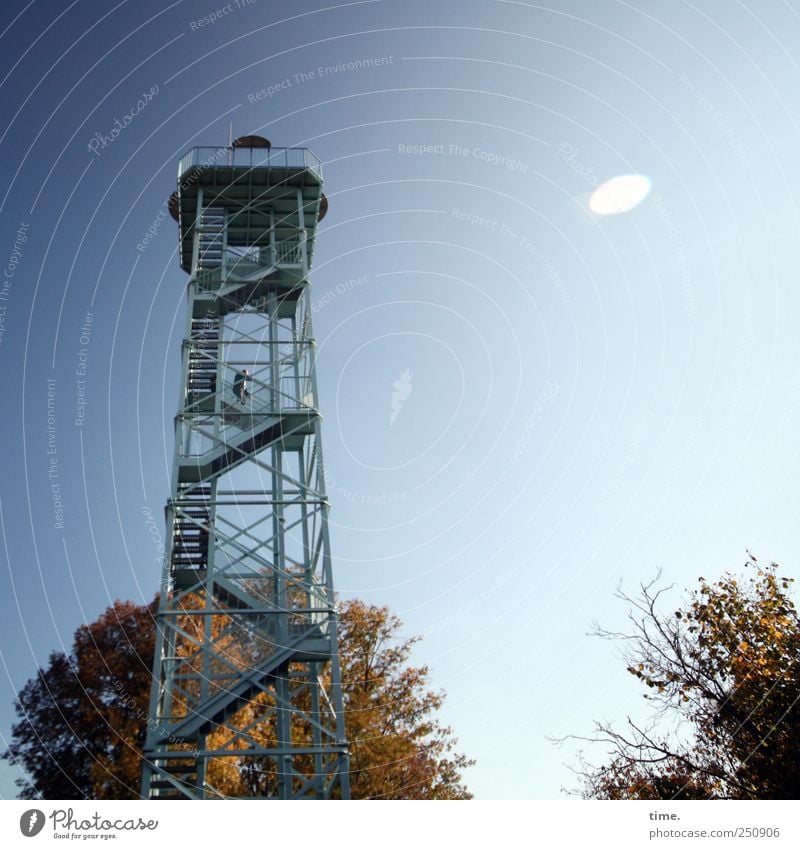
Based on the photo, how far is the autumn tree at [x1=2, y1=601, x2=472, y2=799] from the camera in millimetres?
17641

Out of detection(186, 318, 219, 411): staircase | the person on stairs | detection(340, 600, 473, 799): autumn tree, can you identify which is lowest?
detection(340, 600, 473, 799): autumn tree

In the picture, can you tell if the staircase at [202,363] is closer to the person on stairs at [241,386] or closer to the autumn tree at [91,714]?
the person on stairs at [241,386]

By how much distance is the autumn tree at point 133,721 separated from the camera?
17641 mm

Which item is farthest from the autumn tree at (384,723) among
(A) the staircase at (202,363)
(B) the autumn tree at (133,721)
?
(A) the staircase at (202,363)

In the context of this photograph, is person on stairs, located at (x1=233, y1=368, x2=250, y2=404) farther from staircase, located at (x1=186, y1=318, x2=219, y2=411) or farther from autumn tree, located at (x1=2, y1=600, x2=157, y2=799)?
autumn tree, located at (x1=2, y1=600, x2=157, y2=799)

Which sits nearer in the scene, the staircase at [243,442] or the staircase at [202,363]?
the staircase at [243,442]

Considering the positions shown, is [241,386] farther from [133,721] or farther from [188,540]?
[133,721]

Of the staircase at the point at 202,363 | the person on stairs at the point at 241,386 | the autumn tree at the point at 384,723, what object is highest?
the staircase at the point at 202,363

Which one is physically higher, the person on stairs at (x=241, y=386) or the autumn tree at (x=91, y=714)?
the person on stairs at (x=241, y=386)

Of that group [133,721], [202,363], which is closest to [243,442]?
[202,363]

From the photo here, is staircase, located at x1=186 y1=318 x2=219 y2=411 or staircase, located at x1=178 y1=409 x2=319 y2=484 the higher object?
staircase, located at x1=186 y1=318 x2=219 y2=411

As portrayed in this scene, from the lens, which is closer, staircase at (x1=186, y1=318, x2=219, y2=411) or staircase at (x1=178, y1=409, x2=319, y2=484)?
staircase at (x1=178, y1=409, x2=319, y2=484)

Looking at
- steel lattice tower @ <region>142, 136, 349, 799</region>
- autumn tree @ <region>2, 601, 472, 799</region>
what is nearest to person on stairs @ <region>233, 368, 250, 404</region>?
steel lattice tower @ <region>142, 136, 349, 799</region>
